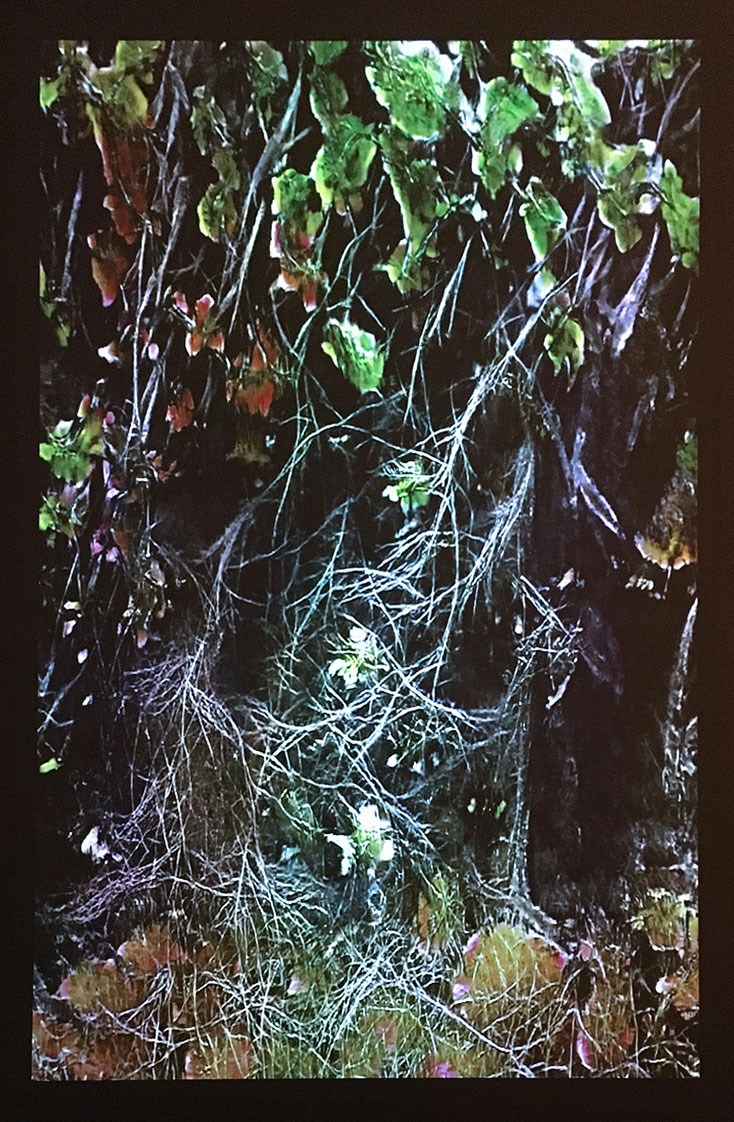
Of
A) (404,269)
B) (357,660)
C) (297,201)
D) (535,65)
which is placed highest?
(535,65)

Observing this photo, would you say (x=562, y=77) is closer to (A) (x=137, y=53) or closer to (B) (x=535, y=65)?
(B) (x=535, y=65)

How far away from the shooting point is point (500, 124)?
1715 mm

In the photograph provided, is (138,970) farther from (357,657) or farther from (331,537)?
(331,537)

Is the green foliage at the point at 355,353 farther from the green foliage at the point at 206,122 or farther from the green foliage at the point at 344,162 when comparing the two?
the green foliage at the point at 206,122

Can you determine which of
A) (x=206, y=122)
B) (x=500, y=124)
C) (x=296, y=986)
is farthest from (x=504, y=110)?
(x=296, y=986)

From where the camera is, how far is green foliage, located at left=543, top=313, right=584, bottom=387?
1.72 metres

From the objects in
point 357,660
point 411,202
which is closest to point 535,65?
point 411,202

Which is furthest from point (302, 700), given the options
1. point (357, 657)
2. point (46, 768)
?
point (46, 768)

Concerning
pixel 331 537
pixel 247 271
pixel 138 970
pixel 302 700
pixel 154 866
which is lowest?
pixel 138 970

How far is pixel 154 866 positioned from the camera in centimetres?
169

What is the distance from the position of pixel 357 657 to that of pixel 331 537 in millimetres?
202

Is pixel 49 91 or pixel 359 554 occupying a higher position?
pixel 49 91

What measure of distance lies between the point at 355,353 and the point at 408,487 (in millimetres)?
239

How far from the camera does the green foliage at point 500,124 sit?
1715 mm
